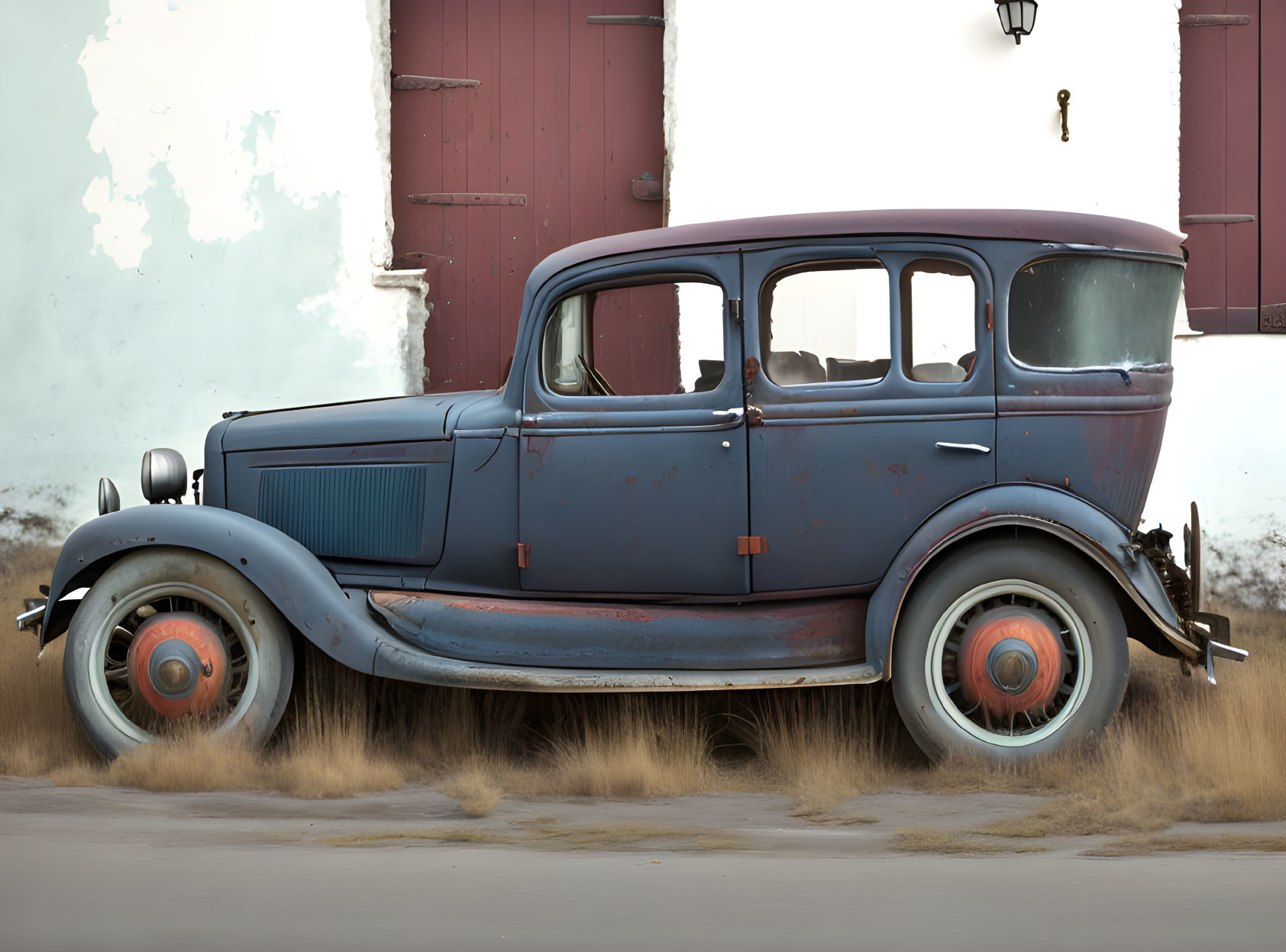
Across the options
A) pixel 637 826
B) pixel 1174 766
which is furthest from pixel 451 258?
pixel 1174 766

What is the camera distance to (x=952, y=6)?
7.65m

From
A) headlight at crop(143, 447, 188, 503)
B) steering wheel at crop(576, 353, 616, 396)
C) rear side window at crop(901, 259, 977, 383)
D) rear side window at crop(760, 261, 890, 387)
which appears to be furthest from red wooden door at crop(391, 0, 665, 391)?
rear side window at crop(901, 259, 977, 383)

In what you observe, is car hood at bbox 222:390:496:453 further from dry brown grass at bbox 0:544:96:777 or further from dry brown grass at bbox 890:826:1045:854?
dry brown grass at bbox 890:826:1045:854

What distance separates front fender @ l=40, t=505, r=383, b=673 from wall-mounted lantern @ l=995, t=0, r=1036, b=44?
501cm

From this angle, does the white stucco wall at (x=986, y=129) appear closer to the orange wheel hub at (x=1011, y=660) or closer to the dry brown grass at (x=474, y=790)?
the orange wheel hub at (x=1011, y=660)

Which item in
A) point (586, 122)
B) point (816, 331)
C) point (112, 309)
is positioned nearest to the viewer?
point (816, 331)

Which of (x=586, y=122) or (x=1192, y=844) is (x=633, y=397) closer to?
(x=1192, y=844)

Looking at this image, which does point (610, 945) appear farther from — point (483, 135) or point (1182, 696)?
point (483, 135)

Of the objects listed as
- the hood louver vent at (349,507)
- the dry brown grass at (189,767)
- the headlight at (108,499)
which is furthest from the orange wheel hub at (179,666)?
the headlight at (108,499)

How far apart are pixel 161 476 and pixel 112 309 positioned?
3186mm

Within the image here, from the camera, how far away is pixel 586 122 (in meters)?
8.03

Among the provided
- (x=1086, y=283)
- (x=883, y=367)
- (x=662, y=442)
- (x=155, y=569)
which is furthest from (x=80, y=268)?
(x=1086, y=283)

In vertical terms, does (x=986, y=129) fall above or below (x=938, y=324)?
above

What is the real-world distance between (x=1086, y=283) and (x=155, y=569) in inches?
126
